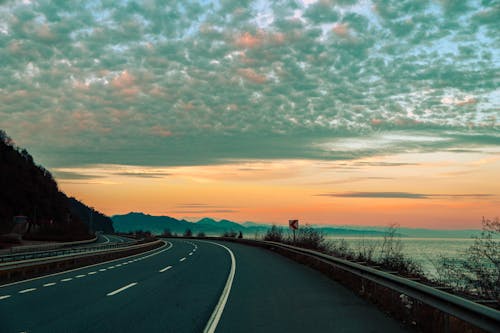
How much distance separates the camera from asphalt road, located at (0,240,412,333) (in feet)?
26.9

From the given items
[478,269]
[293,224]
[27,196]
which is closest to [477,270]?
[478,269]

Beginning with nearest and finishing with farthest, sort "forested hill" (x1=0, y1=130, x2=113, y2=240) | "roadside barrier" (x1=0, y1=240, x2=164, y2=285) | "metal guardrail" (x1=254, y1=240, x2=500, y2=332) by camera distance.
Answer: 1. "metal guardrail" (x1=254, y1=240, x2=500, y2=332)
2. "roadside barrier" (x1=0, y1=240, x2=164, y2=285)
3. "forested hill" (x1=0, y1=130, x2=113, y2=240)

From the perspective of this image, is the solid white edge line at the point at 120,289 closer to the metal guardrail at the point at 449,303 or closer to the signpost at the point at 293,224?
the metal guardrail at the point at 449,303

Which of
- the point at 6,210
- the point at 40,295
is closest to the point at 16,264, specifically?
the point at 40,295

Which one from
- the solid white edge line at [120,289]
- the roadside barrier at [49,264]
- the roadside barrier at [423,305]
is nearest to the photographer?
the roadside barrier at [423,305]

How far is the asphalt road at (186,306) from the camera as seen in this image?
8211 mm

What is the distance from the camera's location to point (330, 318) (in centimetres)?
901

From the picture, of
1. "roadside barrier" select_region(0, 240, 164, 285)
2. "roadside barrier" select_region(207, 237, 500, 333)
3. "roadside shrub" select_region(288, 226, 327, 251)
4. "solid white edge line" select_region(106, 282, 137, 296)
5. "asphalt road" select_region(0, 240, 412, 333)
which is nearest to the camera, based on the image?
"roadside barrier" select_region(207, 237, 500, 333)

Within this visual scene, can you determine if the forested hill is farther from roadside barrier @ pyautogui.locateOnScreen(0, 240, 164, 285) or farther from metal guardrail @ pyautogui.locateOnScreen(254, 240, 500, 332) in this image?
metal guardrail @ pyautogui.locateOnScreen(254, 240, 500, 332)

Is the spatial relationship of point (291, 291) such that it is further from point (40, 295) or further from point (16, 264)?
point (16, 264)

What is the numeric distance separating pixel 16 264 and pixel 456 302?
50.8 ft

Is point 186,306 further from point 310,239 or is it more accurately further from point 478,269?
point 310,239

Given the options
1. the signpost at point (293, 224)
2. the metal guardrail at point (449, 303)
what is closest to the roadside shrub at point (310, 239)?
the signpost at point (293, 224)

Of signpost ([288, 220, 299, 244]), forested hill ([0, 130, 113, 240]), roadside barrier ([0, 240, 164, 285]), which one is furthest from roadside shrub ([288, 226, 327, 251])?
forested hill ([0, 130, 113, 240])
